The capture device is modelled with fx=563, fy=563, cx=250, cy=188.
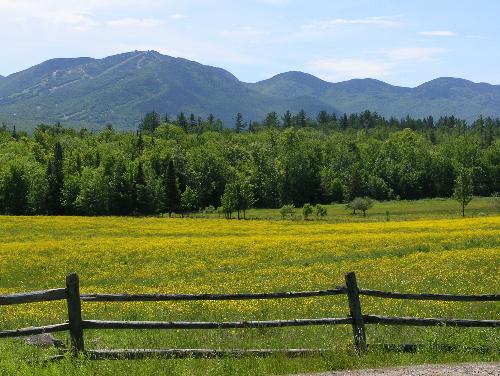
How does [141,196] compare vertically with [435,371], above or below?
above

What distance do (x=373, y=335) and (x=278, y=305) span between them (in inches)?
210

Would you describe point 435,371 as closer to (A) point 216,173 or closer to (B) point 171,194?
(B) point 171,194

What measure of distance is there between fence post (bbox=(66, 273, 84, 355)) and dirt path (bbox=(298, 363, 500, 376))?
471 cm

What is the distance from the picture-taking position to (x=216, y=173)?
151875 millimetres

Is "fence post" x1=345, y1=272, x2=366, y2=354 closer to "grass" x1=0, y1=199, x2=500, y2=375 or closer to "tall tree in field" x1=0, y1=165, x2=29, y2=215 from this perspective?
"grass" x1=0, y1=199, x2=500, y2=375

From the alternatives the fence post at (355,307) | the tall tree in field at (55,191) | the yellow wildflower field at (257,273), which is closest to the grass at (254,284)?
the yellow wildflower field at (257,273)

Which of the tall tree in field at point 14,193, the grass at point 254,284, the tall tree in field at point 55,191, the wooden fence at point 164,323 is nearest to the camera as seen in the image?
the grass at point 254,284

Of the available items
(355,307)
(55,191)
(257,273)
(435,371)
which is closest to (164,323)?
(355,307)

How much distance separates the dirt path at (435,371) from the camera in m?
9.83

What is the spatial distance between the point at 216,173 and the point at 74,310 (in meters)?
141

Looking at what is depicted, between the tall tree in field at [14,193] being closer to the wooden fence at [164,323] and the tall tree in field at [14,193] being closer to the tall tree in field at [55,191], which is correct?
the tall tree in field at [55,191]

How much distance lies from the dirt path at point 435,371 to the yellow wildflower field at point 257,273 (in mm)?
2067

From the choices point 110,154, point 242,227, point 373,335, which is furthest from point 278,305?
point 110,154

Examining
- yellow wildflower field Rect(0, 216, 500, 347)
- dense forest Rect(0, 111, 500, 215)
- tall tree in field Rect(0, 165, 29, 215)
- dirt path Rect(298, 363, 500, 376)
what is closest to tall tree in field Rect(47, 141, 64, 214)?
dense forest Rect(0, 111, 500, 215)
